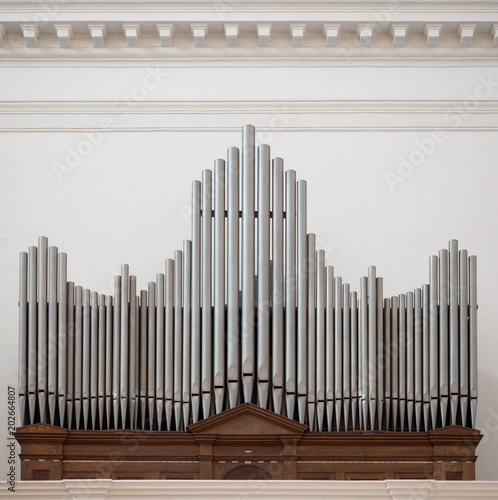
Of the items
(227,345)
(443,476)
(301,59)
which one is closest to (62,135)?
(301,59)

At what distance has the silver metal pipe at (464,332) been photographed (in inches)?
325

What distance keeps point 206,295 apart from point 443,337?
189 cm

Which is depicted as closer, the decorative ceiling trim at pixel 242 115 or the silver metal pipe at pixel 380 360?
the silver metal pipe at pixel 380 360

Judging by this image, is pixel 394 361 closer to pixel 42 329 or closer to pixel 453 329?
pixel 453 329

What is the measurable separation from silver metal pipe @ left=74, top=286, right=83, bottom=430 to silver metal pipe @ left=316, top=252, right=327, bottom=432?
1.53 metres

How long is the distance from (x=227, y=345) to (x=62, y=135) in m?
3.11

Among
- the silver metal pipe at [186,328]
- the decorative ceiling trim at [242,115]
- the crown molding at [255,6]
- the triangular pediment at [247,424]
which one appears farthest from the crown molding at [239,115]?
the triangular pediment at [247,424]

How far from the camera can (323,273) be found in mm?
8422

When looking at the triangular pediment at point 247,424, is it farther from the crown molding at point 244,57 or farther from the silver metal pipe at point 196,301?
the crown molding at point 244,57

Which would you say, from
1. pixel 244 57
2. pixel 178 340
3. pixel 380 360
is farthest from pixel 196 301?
pixel 244 57

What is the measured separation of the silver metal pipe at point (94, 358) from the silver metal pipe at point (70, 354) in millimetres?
151

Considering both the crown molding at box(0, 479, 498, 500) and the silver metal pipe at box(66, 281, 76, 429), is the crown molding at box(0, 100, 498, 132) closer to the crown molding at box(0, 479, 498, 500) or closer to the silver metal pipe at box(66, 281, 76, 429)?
the silver metal pipe at box(66, 281, 76, 429)

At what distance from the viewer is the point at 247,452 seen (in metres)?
8.14

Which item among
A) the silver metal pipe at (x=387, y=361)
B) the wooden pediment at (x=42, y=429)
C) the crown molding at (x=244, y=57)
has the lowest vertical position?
the wooden pediment at (x=42, y=429)
